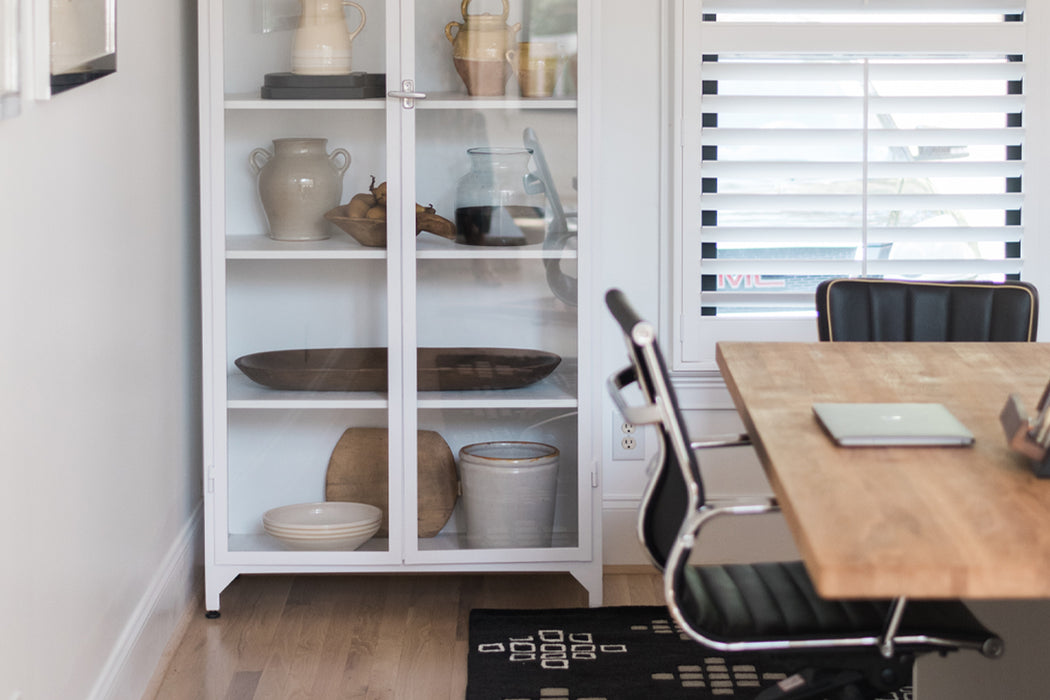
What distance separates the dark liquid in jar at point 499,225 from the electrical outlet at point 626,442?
0.60 metres

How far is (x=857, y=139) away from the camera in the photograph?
2.97 m

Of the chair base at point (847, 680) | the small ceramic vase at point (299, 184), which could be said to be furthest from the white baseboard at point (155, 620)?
the chair base at point (847, 680)

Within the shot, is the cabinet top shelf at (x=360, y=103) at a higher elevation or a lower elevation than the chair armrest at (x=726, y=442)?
higher

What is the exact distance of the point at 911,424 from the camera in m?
1.57

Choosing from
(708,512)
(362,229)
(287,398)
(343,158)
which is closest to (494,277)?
(362,229)

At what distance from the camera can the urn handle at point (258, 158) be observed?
279 cm

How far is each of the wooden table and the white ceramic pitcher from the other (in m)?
1.26

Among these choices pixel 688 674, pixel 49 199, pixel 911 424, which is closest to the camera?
pixel 911 424

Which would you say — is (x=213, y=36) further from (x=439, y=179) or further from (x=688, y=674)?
(x=688, y=674)

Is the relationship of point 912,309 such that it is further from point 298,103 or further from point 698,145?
point 298,103

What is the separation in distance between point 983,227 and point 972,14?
55 centimetres

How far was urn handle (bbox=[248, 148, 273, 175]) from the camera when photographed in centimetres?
279

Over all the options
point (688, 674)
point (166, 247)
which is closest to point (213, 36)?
point (166, 247)

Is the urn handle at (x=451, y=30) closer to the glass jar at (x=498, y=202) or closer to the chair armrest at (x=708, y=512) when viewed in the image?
the glass jar at (x=498, y=202)
